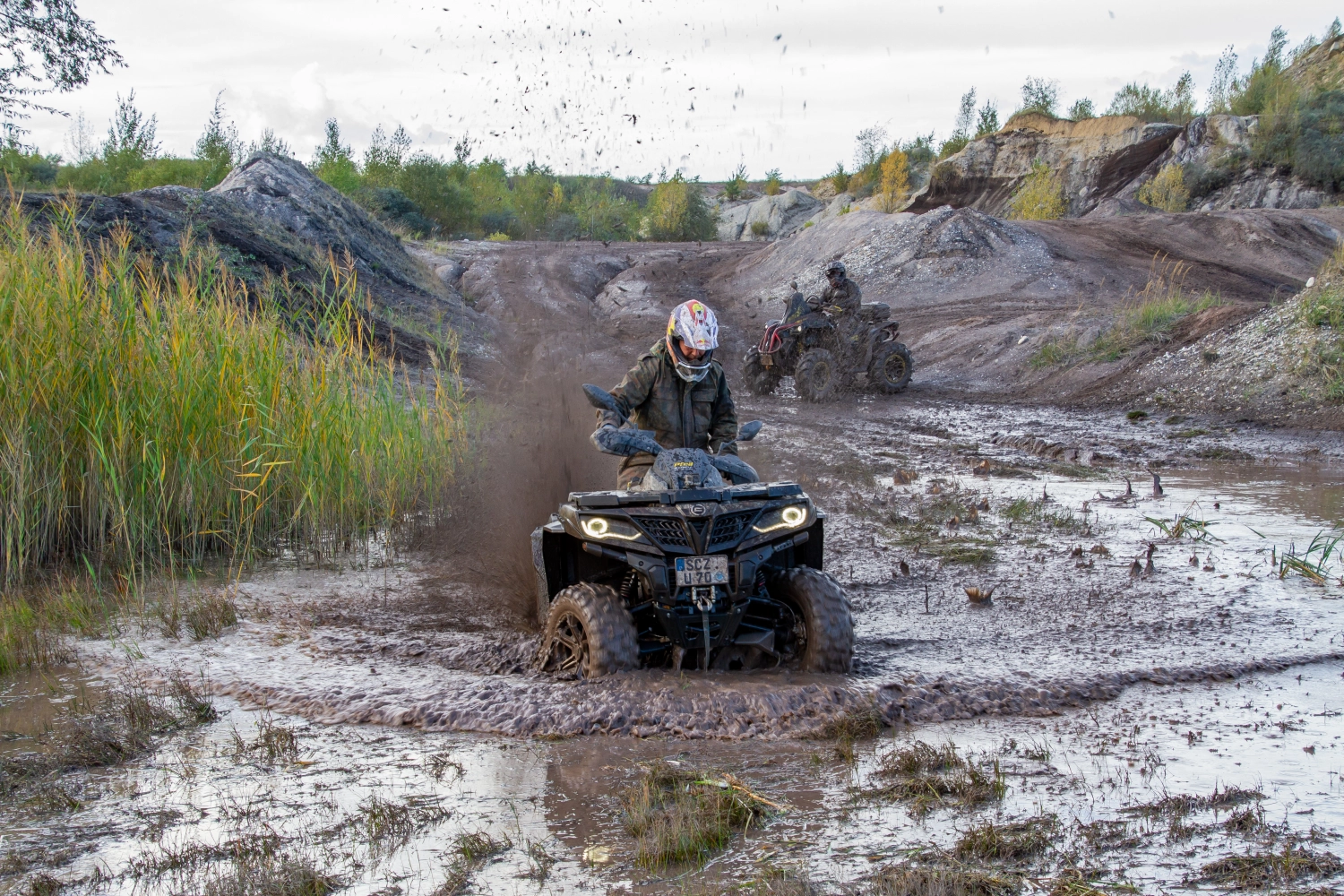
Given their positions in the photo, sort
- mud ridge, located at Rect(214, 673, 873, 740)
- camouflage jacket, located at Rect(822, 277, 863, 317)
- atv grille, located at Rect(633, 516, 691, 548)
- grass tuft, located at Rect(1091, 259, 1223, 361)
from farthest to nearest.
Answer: camouflage jacket, located at Rect(822, 277, 863, 317) < grass tuft, located at Rect(1091, 259, 1223, 361) < atv grille, located at Rect(633, 516, 691, 548) < mud ridge, located at Rect(214, 673, 873, 740)

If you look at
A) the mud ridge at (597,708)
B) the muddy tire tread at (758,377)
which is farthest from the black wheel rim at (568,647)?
the muddy tire tread at (758,377)

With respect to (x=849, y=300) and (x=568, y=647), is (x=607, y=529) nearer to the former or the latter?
(x=568, y=647)

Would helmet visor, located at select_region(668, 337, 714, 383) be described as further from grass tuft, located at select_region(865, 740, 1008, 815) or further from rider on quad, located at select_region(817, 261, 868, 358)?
rider on quad, located at select_region(817, 261, 868, 358)

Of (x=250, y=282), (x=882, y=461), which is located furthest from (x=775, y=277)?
(x=882, y=461)

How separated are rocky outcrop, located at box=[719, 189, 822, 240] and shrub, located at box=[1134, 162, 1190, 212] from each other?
20.5 meters

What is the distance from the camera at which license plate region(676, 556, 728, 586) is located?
5.19 m

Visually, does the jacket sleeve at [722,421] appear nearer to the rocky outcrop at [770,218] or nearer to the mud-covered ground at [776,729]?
the mud-covered ground at [776,729]

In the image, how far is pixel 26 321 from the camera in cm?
730

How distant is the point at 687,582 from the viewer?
17.0 feet

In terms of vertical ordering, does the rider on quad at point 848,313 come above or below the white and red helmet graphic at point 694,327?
above

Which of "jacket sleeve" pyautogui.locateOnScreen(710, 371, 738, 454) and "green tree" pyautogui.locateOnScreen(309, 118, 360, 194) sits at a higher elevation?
"green tree" pyautogui.locateOnScreen(309, 118, 360, 194)

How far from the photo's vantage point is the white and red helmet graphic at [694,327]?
20.2 ft

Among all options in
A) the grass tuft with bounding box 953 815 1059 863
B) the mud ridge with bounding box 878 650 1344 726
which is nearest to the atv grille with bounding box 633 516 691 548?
the mud ridge with bounding box 878 650 1344 726

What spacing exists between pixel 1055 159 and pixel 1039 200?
821cm
